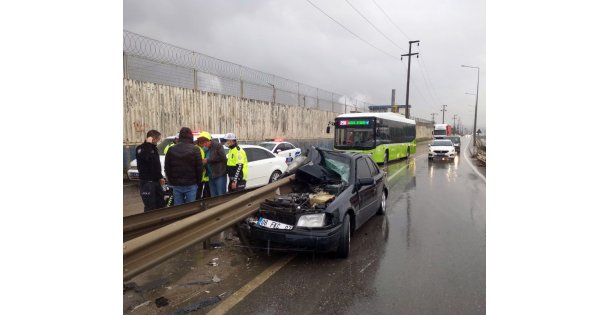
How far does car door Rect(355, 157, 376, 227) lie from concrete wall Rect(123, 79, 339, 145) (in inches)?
373

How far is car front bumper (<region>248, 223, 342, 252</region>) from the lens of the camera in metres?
A: 4.46

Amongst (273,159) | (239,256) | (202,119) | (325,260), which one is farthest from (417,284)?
(202,119)

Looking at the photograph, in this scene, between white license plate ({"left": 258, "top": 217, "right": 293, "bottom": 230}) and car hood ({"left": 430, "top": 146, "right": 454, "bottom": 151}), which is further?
car hood ({"left": 430, "top": 146, "right": 454, "bottom": 151})

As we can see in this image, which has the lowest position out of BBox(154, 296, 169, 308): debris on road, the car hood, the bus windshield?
BBox(154, 296, 169, 308): debris on road

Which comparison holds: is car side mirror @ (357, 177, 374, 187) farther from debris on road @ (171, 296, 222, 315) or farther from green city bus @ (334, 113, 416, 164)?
green city bus @ (334, 113, 416, 164)

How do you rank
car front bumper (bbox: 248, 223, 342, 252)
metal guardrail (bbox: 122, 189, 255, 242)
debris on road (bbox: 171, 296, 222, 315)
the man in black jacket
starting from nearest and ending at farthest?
debris on road (bbox: 171, 296, 222, 315) → metal guardrail (bbox: 122, 189, 255, 242) → car front bumper (bbox: 248, 223, 342, 252) → the man in black jacket

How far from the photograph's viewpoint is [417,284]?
390 centimetres

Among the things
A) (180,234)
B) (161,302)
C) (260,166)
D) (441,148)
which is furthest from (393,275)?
(441,148)

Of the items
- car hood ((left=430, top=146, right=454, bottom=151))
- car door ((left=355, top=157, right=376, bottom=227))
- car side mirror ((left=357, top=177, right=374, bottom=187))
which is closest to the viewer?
car side mirror ((left=357, top=177, right=374, bottom=187))

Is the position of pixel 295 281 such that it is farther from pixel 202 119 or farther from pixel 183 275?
pixel 202 119

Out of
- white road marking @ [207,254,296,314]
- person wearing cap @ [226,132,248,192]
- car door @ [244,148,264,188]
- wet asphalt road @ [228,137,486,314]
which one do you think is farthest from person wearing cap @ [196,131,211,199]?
wet asphalt road @ [228,137,486,314]

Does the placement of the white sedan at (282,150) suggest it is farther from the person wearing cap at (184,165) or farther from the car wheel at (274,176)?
the person wearing cap at (184,165)

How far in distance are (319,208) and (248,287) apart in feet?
4.81

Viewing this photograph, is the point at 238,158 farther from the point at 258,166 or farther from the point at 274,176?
the point at 274,176
